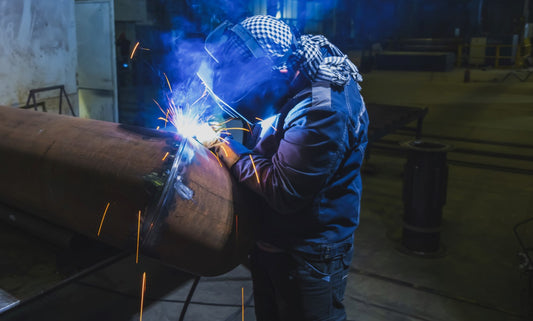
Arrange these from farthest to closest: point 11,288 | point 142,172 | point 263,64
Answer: point 11,288 < point 142,172 < point 263,64

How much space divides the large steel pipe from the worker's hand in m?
0.04

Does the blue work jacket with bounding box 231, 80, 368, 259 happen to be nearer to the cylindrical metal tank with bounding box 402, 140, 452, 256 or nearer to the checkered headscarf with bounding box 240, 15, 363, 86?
the checkered headscarf with bounding box 240, 15, 363, 86

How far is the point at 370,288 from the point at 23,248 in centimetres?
265

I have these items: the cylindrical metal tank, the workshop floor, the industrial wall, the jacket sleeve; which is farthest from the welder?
the industrial wall

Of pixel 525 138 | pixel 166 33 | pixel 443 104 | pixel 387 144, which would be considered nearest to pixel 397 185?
pixel 387 144

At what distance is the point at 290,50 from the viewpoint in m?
1.37

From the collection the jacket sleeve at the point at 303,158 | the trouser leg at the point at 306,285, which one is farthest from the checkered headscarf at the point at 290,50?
the trouser leg at the point at 306,285

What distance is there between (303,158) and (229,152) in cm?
29

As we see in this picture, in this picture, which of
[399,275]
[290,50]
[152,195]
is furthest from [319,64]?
[399,275]

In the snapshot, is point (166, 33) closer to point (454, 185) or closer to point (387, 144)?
point (387, 144)

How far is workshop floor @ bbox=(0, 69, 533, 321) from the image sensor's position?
8.73 feet

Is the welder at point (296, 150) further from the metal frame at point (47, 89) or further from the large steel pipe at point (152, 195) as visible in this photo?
the metal frame at point (47, 89)

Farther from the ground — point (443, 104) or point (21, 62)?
point (21, 62)

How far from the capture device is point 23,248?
3.36 m
